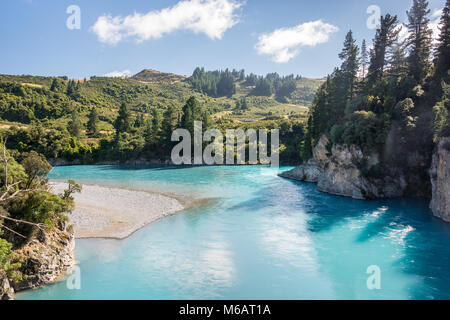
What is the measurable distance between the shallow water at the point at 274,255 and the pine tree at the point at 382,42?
74.7 ft

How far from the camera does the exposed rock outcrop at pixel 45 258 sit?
1471 centimetres

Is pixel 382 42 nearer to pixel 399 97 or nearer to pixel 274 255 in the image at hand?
pixel 399 97

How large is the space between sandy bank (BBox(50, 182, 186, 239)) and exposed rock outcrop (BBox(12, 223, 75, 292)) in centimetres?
535

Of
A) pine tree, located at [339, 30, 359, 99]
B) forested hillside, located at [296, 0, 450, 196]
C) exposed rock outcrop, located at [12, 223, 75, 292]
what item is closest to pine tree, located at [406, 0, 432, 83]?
forested hillside, located at [296, 0, 450, 196]

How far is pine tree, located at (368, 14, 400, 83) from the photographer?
44.5 meters

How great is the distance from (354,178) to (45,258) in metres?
34.3

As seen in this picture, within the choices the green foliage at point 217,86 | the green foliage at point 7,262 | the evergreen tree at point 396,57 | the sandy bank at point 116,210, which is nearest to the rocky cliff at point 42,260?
the green foliage at point 7,262

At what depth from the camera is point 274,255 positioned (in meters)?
19.8

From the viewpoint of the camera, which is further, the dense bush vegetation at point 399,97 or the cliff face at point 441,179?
the dense bush vegetation at point 399,97

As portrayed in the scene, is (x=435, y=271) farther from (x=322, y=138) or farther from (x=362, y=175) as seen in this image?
(x=322, y=138)

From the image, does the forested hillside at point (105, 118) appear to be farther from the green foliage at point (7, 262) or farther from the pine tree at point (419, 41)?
the green foliage at point (7, 262)

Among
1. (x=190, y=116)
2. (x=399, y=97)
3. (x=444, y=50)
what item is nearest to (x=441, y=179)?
(x=399, y=97)

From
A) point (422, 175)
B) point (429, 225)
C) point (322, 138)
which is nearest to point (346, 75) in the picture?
point (322, 138)

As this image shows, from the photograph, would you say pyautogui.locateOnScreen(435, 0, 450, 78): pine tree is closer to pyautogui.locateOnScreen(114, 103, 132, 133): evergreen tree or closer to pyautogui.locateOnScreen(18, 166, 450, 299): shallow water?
pyautogui.locateOnScreen(18, 166, 450, 299): shallow water
